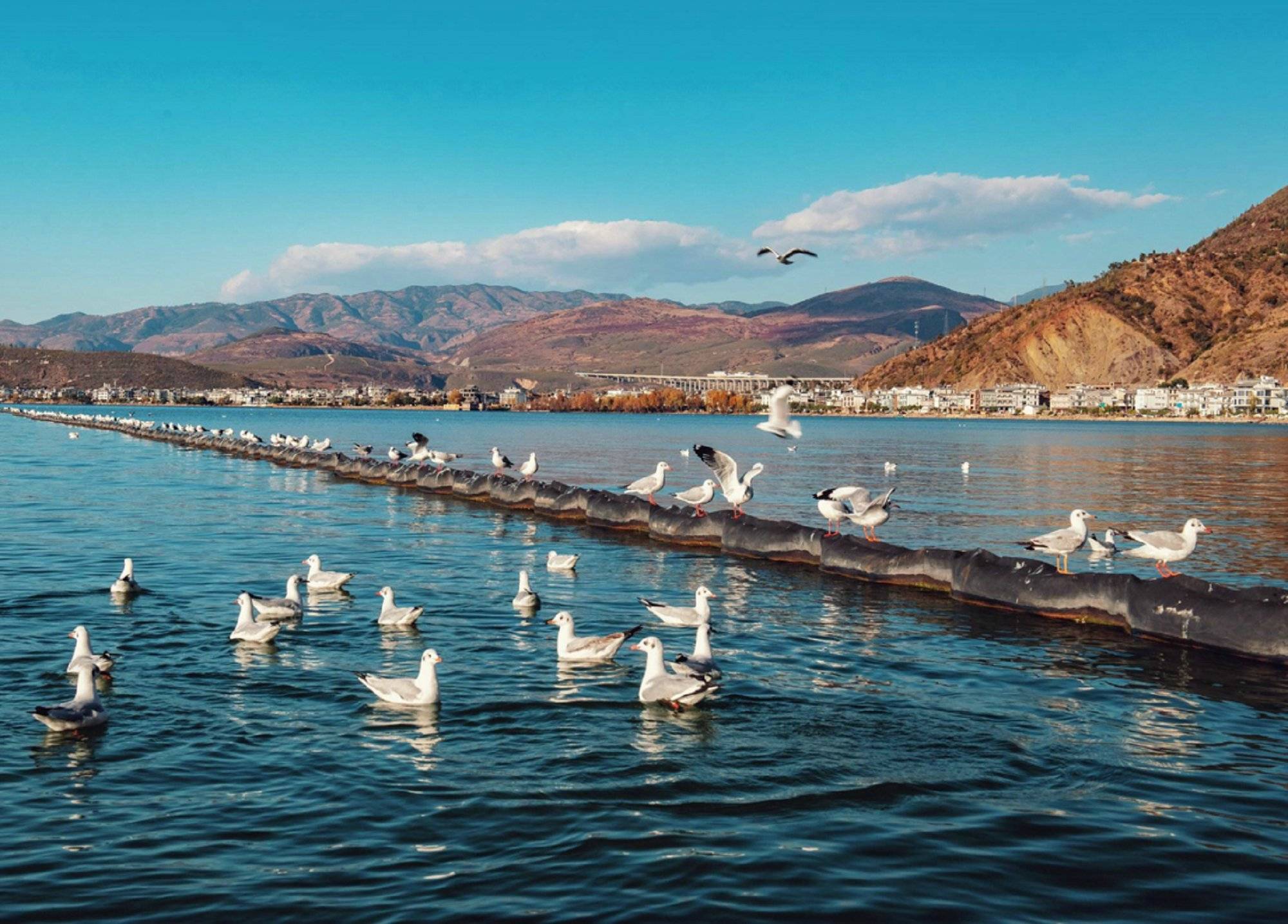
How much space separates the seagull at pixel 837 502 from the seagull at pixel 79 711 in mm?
15403

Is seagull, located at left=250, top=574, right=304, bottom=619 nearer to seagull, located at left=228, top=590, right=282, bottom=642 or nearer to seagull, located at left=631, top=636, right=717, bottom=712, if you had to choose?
seagull, located at left=228, top=590, right=282, bottom=642

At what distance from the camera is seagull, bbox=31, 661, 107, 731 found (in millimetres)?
10992

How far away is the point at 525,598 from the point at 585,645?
14.1 feet

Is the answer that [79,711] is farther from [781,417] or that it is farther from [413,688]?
[781,417]

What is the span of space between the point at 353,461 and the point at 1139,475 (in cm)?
3947

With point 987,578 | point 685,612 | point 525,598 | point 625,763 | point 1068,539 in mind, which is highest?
point 1068,539

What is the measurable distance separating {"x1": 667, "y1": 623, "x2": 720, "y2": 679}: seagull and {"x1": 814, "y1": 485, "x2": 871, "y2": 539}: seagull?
33.0 ft

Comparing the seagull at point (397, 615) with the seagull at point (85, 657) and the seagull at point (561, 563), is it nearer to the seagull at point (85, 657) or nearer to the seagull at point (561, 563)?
the seagull at point (85, 657)

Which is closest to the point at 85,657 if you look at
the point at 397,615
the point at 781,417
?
the point at 397,615

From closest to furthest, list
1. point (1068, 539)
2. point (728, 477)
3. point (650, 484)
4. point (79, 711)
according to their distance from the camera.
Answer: point (79, 711) → point (1068, 539) → point (728, 477) → point (650, 484)

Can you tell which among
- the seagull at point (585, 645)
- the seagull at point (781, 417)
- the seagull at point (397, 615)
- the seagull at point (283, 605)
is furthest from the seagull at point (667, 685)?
the seagull at point (781, 417)

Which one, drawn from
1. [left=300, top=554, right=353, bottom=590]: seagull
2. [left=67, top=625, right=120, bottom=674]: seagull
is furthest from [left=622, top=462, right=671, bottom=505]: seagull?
[left=67, top=625, right=120, bottom=674]: seagull

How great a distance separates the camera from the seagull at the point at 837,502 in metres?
23.6

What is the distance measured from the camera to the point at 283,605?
1695 centimetres
